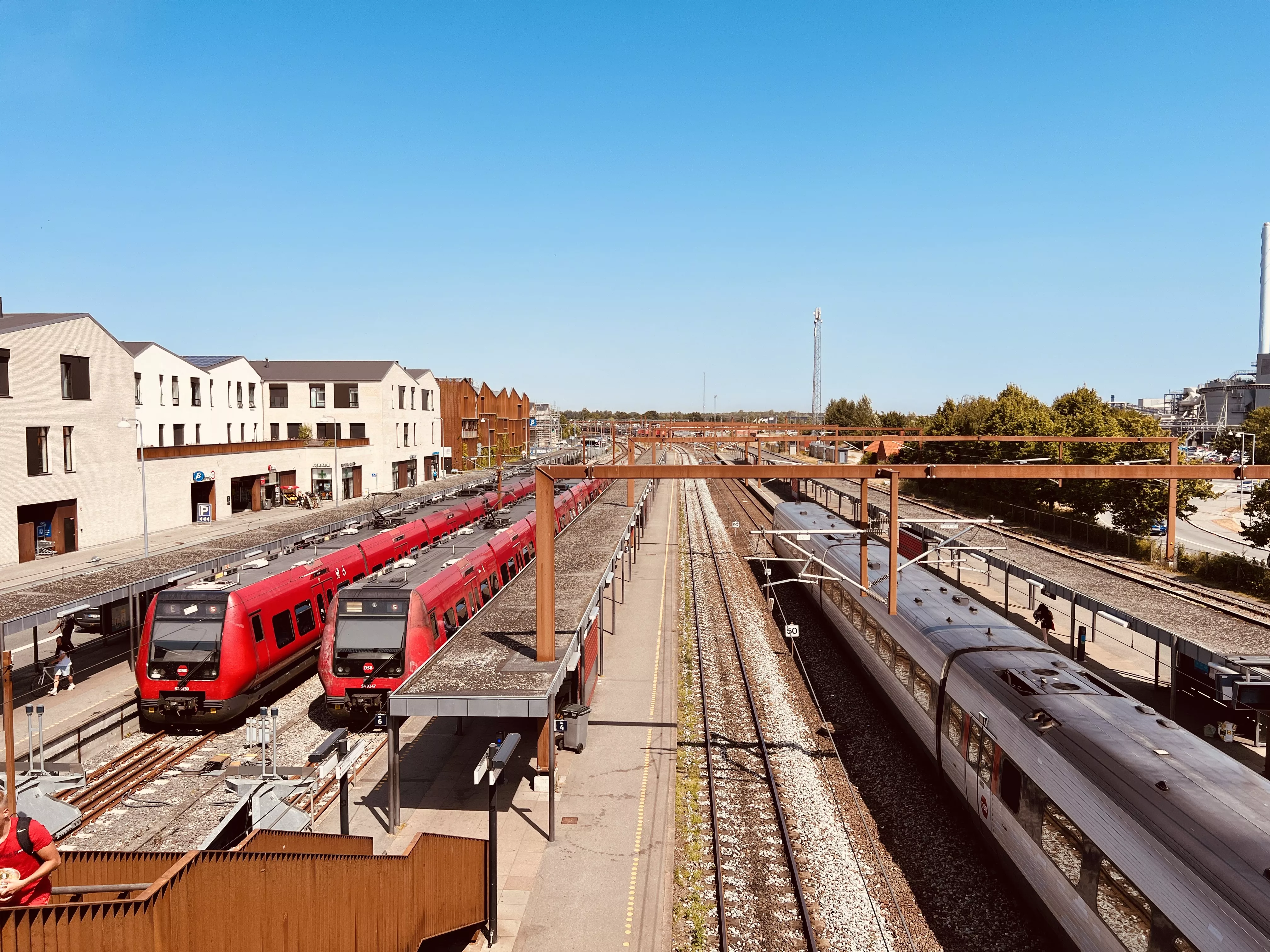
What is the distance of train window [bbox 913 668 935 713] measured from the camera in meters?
14.7

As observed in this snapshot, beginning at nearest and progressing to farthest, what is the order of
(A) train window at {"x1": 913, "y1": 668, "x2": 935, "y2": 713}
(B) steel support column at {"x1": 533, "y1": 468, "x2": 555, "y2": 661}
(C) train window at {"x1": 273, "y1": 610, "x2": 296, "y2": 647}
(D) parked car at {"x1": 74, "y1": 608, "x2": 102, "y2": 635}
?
1. (B) steel support column at {"x1": 533, "y1": 468, "x2": 555, "y2": 661}
2. (A) train window at {"x1": 913, "y1": 668, "x2": 935, "y2": 713}
3. (C) train window at {"x1": 273, "y1": 610, "x2": 296, "y2": 647}
4. (D) parked car at {"x1": 74, "y1": 608, "x2": 102, "y2": 635}

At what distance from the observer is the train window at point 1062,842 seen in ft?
30.6

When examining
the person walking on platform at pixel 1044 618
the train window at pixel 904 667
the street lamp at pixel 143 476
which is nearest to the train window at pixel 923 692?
the train window at pixel 904 667

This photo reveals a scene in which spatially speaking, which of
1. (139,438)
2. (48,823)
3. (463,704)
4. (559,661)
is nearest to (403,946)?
(463,704)

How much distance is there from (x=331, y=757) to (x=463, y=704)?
4.05m

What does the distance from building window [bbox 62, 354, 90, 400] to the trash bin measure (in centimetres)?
3260

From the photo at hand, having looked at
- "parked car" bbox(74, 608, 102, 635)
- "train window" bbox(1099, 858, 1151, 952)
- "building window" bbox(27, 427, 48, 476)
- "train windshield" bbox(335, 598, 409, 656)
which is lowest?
"parked car" bbox(74, 608, 102, 635)

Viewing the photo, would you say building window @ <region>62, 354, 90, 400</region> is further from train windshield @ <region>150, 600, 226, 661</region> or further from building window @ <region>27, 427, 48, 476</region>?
train windshield @ <region>150, 600, 226, 661</region>

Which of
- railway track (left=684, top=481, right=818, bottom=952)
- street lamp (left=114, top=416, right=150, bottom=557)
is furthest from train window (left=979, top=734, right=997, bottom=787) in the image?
street lamp (left=114, top=416, right=150, bottom=557)

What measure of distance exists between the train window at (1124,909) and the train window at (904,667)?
7.02 meters

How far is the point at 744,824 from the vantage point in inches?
543

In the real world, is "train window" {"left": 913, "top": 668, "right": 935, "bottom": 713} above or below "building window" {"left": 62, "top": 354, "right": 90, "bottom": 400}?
below

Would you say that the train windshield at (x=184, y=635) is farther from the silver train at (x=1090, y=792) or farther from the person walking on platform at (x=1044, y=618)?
the person walking on platform at (x=1044, y=618)

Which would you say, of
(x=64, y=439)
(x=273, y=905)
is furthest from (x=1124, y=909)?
(x=64, y=439)
